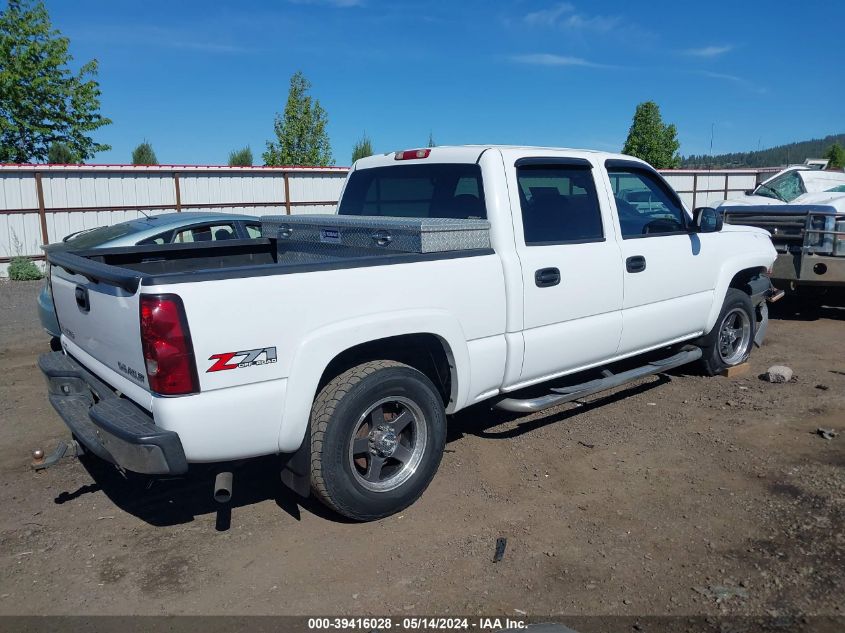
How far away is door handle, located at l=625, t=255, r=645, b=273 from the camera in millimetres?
5230

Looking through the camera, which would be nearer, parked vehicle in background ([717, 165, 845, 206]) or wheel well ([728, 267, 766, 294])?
wheel well ([728, 267, 766, 294])

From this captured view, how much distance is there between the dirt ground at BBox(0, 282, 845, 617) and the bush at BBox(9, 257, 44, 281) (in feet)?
34.5

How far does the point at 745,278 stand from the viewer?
6.80 meters

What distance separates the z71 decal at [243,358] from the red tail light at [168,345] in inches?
4.0

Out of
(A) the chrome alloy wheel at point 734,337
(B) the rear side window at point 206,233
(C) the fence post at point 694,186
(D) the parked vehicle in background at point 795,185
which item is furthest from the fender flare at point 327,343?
(C) the fence post at point 694,186

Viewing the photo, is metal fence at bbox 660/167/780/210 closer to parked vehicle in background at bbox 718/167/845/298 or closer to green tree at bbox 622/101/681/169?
green tree at bbox 622/101/681/169

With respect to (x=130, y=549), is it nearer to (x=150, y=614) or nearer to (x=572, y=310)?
(x=150, y=614)

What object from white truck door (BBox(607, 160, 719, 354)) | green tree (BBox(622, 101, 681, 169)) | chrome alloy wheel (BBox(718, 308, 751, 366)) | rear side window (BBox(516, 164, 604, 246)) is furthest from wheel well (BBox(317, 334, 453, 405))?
green tree (BBox(622, 101, 681, 169))

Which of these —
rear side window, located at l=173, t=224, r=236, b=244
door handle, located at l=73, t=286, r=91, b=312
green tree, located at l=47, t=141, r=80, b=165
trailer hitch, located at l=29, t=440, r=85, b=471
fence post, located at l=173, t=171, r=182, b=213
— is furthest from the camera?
green tree, located at l=47, t=141, r=80, b=165

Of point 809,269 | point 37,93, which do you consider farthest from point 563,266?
point 37,93

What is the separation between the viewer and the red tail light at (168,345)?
10.4 ft

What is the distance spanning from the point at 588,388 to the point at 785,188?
889 centimetres

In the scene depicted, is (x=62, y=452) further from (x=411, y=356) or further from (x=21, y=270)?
(x=21, y=270)

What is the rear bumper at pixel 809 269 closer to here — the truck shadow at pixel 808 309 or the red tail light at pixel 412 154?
the truck shadow at pixel 808 309
